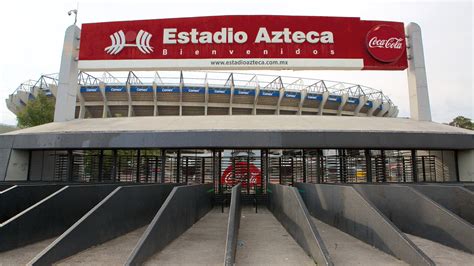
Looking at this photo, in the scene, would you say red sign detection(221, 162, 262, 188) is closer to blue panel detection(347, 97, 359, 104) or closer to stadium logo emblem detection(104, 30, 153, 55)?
stadium logo emblem detection(104, 30, 153, 55)

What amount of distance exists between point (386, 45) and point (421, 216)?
11.4 metres

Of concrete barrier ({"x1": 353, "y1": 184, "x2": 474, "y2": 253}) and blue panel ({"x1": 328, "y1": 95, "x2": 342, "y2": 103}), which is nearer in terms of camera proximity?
concrete barrier ({"x1": 353, "y1": 184, "x2": 474, "y2": 253})

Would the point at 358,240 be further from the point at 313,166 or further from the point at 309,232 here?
the point at 313,166

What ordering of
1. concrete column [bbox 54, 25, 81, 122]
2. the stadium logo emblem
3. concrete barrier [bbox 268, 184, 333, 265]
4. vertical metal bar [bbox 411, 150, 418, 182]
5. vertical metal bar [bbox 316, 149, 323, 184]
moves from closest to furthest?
concrete barrier [bbox 268, 184, 333, 265] < vertical metal bar [bbox 316, 149, 323, 184] < vertical metal bar [bbox 411, 150, 418, 182] < concrete column [bbox 54, 25, 81, 122] < the stadium logo emblem

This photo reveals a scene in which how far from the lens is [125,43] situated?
54.6 ft

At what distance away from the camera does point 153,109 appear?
48844 mm

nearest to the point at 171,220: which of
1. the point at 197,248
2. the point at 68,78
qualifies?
the point at 197,248

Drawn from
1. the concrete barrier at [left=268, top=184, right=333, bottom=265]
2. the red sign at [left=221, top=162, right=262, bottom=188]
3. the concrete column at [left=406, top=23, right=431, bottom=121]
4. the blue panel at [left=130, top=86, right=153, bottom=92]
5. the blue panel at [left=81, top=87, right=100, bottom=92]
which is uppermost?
the blue panel at [left=130, top=86, right=153, bottom=92]

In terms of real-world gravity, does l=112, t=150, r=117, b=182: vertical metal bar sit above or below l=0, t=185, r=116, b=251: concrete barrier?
above

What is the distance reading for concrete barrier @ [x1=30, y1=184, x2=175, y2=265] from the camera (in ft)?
19.2

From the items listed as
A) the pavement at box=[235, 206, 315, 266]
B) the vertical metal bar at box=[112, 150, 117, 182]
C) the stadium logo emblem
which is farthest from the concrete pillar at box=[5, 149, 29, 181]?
the pavement at box=[235, 206, 315, 266]

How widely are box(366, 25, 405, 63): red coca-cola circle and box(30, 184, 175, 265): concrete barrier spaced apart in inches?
491

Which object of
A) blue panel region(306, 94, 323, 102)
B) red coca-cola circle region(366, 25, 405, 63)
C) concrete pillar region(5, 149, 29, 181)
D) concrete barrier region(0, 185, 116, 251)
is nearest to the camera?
concrete barrier region(0, 185, 116, 251)

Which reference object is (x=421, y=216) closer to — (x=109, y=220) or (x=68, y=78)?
(x=109, y=220)
